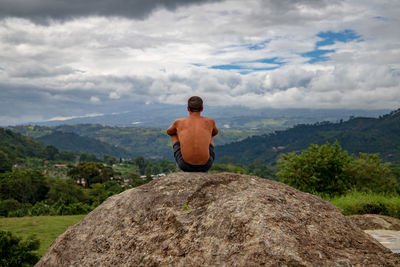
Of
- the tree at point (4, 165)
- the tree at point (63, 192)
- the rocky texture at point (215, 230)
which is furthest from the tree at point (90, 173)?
the rocky texture at point (215, 230)

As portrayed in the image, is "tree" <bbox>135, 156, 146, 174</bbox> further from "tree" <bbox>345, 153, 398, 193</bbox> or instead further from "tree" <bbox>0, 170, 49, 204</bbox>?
"tree" <bbox>345, 153, 398, 193</bbox>

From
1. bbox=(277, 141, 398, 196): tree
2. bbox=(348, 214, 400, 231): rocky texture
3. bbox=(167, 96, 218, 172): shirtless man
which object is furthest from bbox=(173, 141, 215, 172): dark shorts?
bbox=(277, 141, 398, 196): tree

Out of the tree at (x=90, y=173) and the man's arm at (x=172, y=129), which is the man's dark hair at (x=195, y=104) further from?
the tree at (x=90, y=173)

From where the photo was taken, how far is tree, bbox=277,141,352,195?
89.6 feet

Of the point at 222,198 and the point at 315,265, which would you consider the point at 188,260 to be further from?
the point at 315,265

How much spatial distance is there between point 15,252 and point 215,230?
1336cm

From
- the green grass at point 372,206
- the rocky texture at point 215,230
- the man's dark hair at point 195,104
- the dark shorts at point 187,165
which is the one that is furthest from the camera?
the green grass at point 372,206

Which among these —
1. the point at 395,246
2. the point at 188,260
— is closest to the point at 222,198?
the point at 188,260

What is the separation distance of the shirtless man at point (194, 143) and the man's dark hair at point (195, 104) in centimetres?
5

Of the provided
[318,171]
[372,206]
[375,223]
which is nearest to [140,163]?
[318,171]

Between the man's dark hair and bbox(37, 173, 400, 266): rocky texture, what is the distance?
1.88 metres

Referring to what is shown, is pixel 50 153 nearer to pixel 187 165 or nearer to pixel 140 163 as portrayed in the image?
pixel 140 163

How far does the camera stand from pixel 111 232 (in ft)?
21.8

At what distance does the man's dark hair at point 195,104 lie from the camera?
8.70 m
